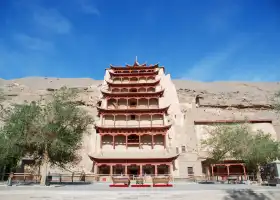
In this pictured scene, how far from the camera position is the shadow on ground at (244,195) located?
12234mm

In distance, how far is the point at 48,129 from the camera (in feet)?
67.9

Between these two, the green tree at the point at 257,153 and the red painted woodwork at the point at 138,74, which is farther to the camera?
the red painted woodwork at the point at 138,74

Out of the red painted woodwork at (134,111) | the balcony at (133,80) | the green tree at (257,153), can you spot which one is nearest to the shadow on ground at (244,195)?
the green tree at (257,153)

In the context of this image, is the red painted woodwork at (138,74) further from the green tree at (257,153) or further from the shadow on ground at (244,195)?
the shadow on ground at (244,195)

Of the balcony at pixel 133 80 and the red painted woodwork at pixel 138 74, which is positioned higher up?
the red painted woodwork at pixel 138 74

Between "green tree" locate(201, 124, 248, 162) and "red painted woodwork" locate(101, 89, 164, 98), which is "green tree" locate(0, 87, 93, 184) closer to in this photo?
"green tree" locate(201, 124, 248, 162)

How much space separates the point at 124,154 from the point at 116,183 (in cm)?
1270

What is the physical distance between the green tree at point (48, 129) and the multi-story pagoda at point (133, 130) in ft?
30.7

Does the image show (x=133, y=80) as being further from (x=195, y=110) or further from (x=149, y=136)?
(x=149, y=136)

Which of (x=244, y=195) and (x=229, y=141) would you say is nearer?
(x=244, y=195)

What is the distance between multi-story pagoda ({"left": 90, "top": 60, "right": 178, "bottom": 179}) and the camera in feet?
104

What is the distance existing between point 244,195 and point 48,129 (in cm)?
1618

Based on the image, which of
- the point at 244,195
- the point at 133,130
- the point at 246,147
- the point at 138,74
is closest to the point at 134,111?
the point at 133,130

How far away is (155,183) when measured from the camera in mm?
18891
